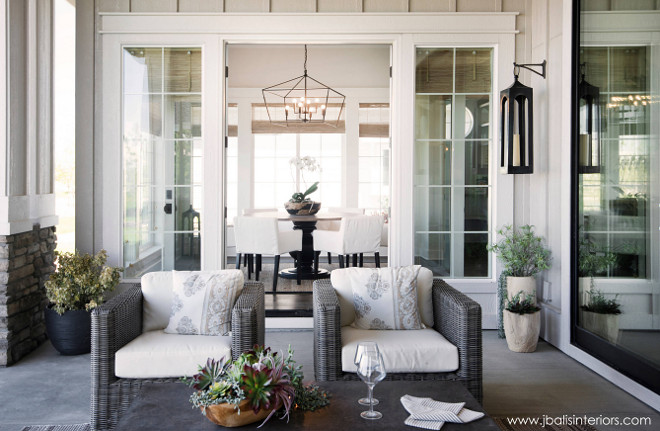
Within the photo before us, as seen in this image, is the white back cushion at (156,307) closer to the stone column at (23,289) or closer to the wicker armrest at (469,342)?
the stone column at (23,289)

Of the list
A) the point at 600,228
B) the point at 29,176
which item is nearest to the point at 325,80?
the point at 29,176

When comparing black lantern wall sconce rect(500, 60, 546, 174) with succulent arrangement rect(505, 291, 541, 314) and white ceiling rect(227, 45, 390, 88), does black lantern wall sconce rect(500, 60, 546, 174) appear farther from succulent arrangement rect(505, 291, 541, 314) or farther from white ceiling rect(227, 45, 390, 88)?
white ceiling rect(227, 45, 390, 88)

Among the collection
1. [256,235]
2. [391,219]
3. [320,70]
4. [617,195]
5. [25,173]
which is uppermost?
[320,70]

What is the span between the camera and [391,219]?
557cm

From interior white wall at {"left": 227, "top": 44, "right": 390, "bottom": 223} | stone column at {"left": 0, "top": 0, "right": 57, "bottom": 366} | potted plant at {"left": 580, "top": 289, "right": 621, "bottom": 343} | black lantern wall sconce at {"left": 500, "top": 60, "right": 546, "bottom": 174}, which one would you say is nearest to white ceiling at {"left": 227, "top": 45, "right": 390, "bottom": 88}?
interior white wall at {"left": 227, "top": 44, "right": 390, "bottom": 223}

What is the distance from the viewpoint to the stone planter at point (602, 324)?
3.86 meters

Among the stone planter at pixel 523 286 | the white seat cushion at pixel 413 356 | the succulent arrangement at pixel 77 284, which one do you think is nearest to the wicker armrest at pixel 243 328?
the white seat cushion at pixel 413 356

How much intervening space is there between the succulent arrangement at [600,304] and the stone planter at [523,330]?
554 mm

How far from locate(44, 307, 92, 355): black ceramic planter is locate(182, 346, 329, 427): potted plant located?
2.59 meters

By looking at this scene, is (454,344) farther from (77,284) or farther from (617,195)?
(77,284)

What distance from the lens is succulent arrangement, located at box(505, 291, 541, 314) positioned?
4.89 metres

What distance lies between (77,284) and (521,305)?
3.42 metres

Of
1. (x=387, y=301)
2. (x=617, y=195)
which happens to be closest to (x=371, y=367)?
(x=387, y=301)

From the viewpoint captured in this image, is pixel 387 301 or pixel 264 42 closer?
pixel 387 301
